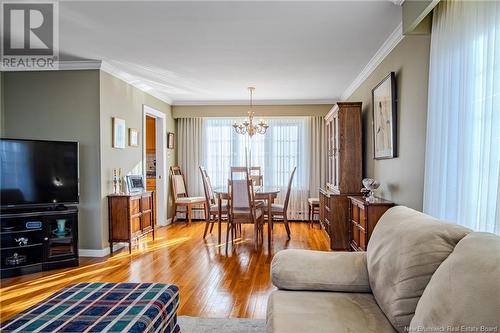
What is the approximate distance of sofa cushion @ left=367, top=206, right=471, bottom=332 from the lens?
1.32 meters

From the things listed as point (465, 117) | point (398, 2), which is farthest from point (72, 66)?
point (465, 117)

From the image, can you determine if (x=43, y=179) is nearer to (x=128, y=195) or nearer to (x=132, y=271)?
(x=128, y=195)

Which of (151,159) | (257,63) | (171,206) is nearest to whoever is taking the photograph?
(257,63)

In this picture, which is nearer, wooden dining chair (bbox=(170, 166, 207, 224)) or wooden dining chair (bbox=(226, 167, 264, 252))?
wooden dining chair (bbox=(226, 167, 264, 252))

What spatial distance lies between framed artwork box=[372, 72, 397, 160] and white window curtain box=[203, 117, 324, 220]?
8.96ft

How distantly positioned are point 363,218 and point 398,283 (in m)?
1.94

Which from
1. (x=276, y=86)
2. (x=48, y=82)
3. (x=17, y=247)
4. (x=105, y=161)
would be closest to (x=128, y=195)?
(x=105, y=161)

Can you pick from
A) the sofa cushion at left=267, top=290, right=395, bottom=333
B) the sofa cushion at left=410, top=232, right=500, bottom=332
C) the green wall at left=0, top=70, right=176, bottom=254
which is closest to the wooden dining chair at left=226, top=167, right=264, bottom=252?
the green wall at left=0, top=70, right=176, bottom=254

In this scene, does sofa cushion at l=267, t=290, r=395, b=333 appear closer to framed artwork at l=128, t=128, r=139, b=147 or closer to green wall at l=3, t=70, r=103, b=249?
green wall at l=3, t=70, r=103, b=249

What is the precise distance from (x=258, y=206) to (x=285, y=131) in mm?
2480

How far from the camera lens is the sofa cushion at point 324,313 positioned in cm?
138

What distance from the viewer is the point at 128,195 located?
416cm

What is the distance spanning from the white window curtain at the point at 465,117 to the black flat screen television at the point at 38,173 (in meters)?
3.76

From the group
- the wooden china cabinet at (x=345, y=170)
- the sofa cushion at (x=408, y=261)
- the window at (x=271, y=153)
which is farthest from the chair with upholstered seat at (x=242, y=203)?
the sofa cushion at (x=408, y=261)
